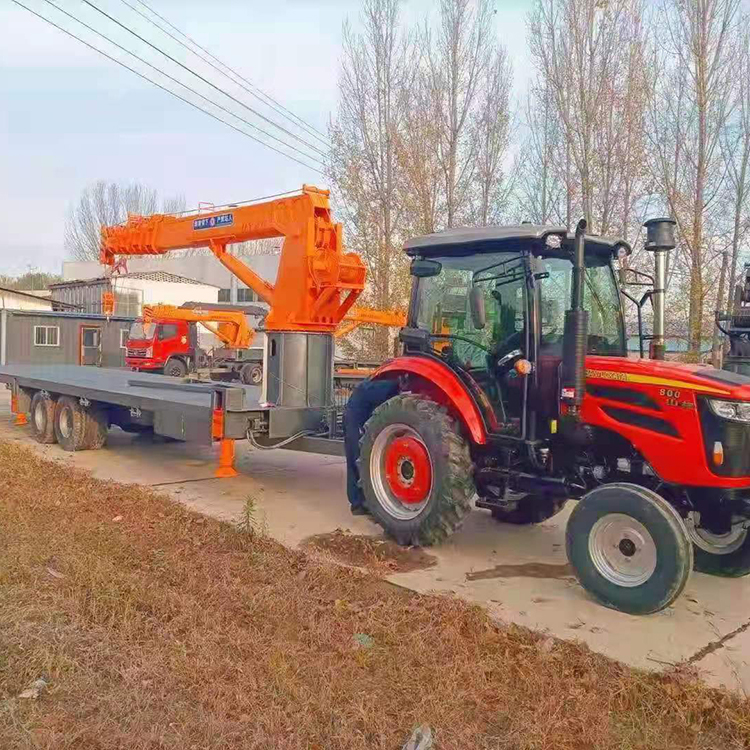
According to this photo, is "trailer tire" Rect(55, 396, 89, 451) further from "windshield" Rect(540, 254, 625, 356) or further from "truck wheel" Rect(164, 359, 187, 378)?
"truck wheel" Rect(164, 359, 187, 378)

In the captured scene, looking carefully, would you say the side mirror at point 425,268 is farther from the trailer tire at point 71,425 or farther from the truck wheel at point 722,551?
the trailer tire at point 71,425

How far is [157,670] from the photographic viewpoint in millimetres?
3785

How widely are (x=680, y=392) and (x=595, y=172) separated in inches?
597

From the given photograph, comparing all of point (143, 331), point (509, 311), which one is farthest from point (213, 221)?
point (143, 331)

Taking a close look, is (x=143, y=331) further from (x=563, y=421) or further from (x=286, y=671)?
(x=286, y=671)

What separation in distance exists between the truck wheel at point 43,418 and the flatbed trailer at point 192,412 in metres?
0.02

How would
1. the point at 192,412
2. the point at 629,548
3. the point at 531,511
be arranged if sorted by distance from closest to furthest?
the point at 629,548
the point at 531,511
the point at 192,412

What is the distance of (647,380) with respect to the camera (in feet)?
16.3

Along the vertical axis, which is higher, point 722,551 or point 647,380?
point 647,380

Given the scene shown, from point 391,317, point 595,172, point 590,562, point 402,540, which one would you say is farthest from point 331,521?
point 595,172

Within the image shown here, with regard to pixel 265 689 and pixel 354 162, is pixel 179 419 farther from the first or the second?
pixel 354 162

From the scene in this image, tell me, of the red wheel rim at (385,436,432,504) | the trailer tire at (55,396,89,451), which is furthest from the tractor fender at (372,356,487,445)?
the trailer tire at (55,396,89,451)

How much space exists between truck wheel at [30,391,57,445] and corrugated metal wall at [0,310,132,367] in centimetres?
1914

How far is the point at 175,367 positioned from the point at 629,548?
76.3ft
